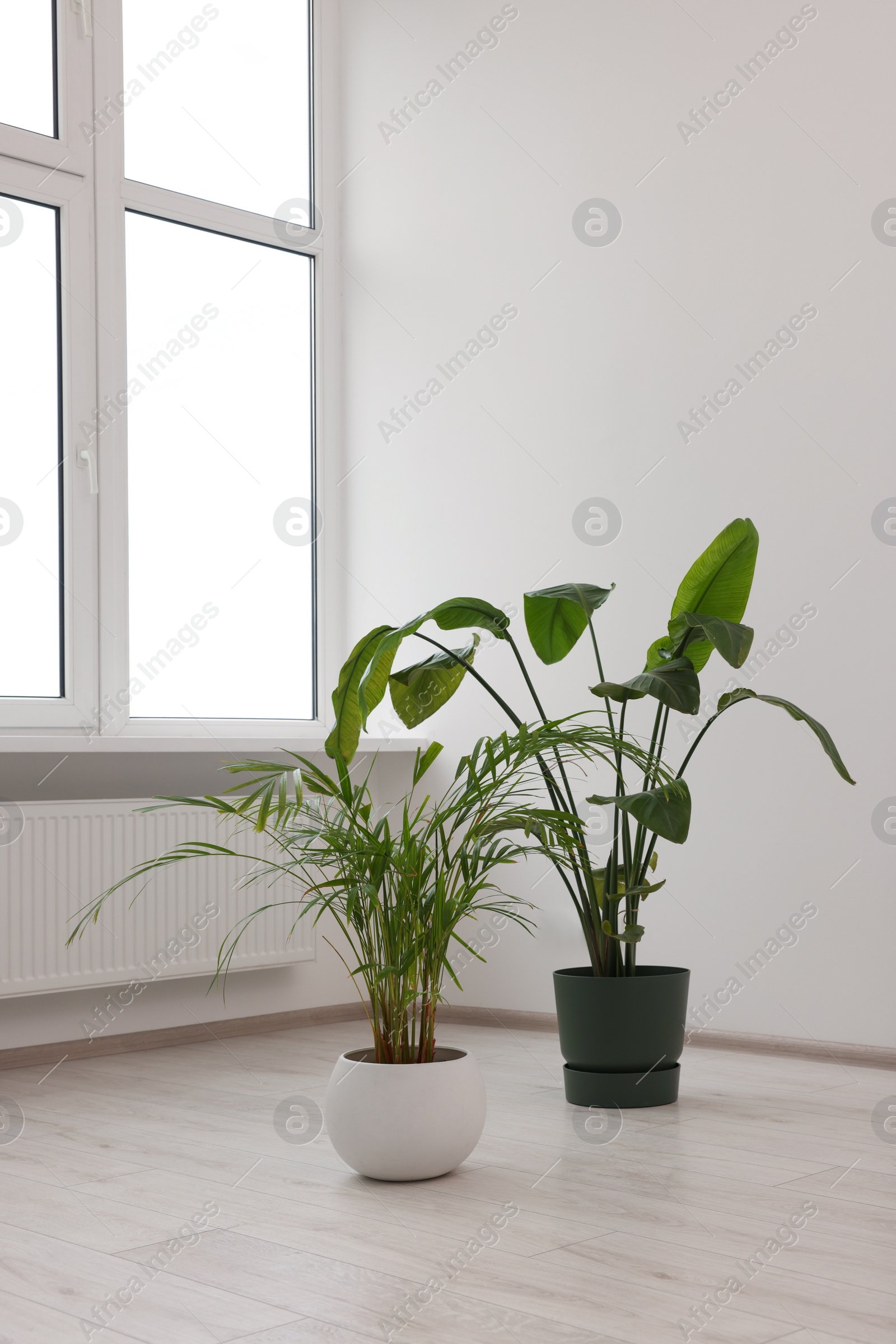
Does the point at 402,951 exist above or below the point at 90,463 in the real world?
below

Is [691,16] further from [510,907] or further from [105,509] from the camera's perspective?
[510,907]

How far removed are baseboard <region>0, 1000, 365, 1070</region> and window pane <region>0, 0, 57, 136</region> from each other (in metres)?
2.43

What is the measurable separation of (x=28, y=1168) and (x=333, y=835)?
84 centimetres

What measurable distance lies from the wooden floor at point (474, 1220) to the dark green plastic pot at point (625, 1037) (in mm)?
71

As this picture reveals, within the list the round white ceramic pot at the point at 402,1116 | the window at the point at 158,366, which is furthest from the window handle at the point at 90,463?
the round white ceramic pot at the point at 402,1116

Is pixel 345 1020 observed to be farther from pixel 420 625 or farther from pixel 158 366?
pixel 158 366

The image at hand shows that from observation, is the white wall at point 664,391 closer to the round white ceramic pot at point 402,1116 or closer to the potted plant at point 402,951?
the potted plant at point 402,951

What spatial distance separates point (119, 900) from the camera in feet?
11.3

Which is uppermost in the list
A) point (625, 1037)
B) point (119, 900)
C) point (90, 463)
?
point (90, 463)

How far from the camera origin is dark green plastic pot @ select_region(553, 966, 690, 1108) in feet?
8.92

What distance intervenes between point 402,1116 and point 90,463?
2.19 meters

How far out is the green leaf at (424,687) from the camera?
2766 mm

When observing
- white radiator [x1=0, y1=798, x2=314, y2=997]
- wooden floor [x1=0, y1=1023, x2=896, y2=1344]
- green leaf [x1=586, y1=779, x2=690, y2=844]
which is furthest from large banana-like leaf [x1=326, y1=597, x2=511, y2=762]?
white radiator [x1=0, y1=798, x2=314, y2=997]

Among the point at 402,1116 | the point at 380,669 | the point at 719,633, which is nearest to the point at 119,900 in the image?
the point at 380,669
